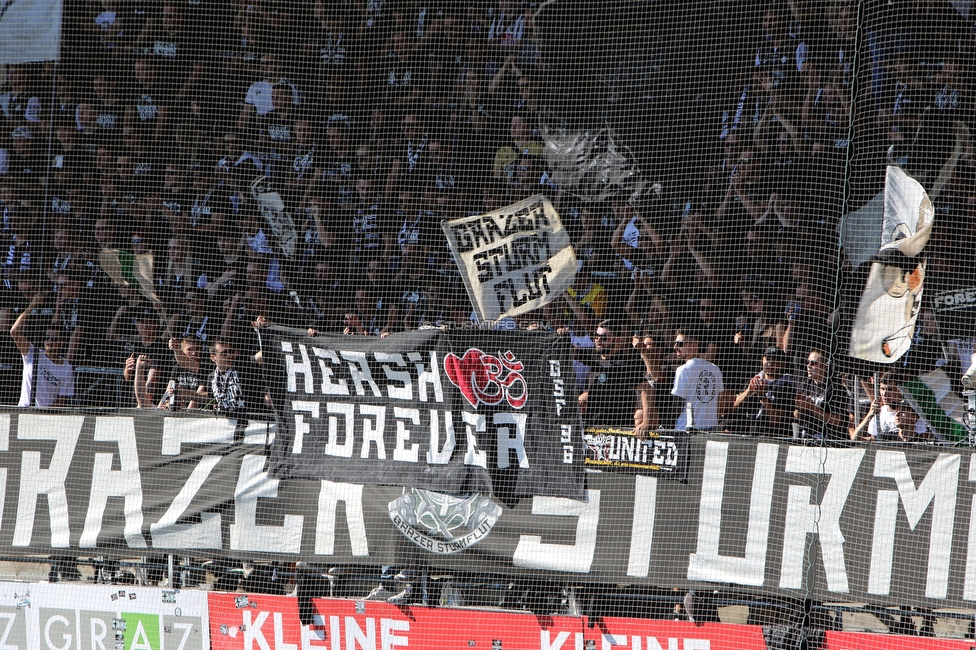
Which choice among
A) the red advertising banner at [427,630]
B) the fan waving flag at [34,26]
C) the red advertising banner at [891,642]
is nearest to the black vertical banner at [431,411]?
the red advertising banner at [427,630]

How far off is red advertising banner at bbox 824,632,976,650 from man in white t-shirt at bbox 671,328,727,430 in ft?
5.38

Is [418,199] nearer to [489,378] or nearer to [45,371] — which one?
[489,378]

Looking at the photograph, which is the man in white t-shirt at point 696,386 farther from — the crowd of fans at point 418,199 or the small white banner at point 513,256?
the small white banner at point 513,256

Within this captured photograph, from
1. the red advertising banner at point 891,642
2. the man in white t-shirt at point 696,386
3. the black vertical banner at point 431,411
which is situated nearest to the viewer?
the red advertising banner at point 891,642

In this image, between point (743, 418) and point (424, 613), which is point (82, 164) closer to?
point (424, 613)

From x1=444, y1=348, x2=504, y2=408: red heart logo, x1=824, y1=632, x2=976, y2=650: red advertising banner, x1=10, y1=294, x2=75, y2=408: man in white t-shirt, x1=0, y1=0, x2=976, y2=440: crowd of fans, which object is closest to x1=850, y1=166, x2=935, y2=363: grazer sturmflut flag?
x1=0, y1=0, x2=976, y2=440: crowd of fans

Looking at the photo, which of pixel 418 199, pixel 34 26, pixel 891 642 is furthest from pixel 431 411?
pixel 34 26

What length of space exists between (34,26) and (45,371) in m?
3.36

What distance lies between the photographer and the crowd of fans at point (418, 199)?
6.96m

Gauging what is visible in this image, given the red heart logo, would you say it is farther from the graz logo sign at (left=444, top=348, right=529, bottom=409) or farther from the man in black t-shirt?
the man in black t-shirt

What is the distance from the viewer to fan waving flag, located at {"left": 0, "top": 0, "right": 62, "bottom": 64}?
888 centimetres

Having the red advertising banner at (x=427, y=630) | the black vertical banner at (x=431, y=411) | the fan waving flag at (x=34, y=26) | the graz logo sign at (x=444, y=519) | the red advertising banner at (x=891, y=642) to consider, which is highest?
the fan waving flag at (x=34, y=26)

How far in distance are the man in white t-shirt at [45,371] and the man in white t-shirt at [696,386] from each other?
458cm

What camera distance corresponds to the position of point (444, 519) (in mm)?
6184
